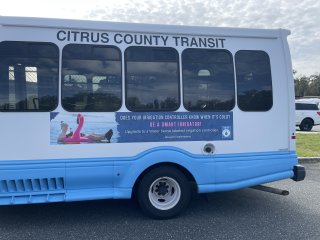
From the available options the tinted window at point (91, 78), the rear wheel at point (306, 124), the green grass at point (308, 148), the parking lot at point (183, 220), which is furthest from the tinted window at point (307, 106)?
the tinted window at point (91, 78)

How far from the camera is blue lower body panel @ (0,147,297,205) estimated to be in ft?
14.7

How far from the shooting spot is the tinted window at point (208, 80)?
5012mm

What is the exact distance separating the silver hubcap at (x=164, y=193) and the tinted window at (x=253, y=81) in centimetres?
158

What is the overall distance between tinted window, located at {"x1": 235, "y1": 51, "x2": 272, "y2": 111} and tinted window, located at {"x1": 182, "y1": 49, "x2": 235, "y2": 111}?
5.9 inches

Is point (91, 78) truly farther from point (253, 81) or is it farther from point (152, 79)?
point (253, 81)

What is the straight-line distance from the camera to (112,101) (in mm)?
4742

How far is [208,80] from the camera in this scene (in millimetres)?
5113

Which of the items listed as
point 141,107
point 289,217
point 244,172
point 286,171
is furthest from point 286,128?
point 141,107

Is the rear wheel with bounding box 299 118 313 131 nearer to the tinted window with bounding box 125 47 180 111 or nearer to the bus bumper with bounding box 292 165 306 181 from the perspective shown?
the bus bumper with bounding box 292 165 306 181

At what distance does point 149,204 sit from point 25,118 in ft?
6.83

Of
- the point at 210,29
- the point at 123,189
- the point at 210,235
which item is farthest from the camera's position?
the point at 210,29

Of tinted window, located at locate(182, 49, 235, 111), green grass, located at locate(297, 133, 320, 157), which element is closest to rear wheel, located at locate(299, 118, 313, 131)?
green grass, located at locate(297, 133, 320, 157)

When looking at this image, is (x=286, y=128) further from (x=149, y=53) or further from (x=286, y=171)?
(x=149, y=53)

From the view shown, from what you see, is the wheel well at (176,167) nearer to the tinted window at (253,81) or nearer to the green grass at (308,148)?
the tinted window at (253,81)
